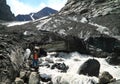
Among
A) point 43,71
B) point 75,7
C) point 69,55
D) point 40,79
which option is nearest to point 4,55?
point 40,79

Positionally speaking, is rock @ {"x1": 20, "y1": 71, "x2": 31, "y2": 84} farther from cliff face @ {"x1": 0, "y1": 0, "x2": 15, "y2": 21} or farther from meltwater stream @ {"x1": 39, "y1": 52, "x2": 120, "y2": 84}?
cliff face @ {"x1": 0, "y1": 0, "x2": 15, "y2": 21}

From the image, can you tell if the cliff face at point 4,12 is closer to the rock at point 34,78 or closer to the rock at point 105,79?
the rock at point 105,79

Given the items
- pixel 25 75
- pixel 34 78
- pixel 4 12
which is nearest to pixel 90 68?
pixel 34 78

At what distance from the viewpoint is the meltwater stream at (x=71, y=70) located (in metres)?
36.0

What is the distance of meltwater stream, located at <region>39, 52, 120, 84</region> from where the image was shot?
35969mm

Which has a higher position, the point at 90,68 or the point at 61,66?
the point at 90,68

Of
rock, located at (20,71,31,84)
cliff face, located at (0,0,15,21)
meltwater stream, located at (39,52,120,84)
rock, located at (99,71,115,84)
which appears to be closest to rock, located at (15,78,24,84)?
rock, located at (20,71,31,84)

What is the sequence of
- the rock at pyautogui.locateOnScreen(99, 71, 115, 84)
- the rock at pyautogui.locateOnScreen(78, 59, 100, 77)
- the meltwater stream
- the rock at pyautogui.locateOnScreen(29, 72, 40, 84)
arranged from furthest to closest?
the rock at pyautogui.locateOnScreen(78, 59, 100, 77)
the meltwater stream
the rock at pyautogui.locateOnScreen(99, 71, 115, 84)
the rock at pyautogui.locateOnScreen(29, 72, 40, 84)

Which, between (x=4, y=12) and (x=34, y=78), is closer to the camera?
(x=34, y=78)

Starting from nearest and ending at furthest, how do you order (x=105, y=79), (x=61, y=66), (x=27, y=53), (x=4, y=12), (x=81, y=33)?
(x=105, y=79), (x=61, y=66), (x=27, y=53), (x=81, y=33), (x=4, y=12)

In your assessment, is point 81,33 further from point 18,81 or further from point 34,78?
point 18,81

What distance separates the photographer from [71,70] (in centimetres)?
4303

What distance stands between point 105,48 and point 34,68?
19.9 m

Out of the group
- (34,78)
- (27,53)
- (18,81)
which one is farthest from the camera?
(27,53)
